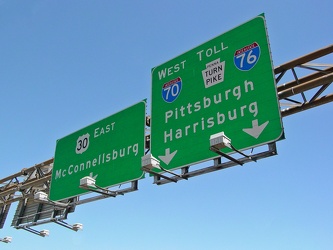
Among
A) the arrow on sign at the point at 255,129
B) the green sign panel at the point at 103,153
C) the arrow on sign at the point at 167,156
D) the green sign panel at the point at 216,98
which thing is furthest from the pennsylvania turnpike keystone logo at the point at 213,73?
the green sign panel at the point at 103,153

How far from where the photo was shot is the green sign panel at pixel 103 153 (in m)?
9.38

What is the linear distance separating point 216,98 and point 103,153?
3.69 metres

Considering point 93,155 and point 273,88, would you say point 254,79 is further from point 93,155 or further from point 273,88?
point 93,155

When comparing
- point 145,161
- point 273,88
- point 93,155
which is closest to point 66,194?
point 93,155

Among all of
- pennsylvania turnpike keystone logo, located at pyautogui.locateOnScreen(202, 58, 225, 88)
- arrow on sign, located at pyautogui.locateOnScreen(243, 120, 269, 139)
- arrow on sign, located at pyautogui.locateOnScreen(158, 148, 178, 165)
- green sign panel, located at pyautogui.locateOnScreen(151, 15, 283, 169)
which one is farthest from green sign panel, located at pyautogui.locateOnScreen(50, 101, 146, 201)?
arrow on sign, located at pyautogui.locateOnScreen(243, 120, 269, 139)

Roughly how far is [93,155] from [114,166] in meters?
0.98

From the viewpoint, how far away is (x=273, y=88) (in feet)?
22.9

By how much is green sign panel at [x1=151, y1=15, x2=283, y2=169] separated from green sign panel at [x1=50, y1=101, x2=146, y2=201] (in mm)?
788

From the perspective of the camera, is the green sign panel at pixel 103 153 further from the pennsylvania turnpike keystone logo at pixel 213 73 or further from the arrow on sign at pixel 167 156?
the pennsylvania turnpike keystone logo at pixel 213 73

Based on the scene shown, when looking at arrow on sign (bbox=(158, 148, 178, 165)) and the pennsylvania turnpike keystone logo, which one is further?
arrow on sign (bbox=(158, 148, 178, 165))

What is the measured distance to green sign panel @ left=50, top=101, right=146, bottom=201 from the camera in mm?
9375

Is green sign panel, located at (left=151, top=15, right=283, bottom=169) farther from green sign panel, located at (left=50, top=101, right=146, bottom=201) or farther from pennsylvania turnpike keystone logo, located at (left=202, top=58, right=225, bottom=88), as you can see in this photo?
green sign panel, located at (left=50, top=101, right=146, bottom=201)

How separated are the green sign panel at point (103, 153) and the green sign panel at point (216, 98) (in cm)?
79

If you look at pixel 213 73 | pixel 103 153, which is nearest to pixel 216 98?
pixel 213 73
